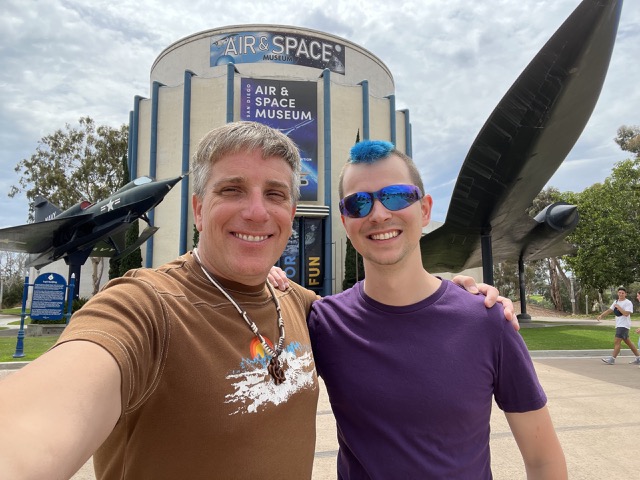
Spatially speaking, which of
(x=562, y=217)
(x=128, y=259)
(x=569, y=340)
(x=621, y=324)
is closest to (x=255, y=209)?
(x=621, y=324)

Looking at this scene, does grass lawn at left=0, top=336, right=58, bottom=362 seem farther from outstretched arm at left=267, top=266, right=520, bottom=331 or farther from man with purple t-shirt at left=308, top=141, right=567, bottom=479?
man with purple t-shirt at left=308, top=141, right=567, bottom=479

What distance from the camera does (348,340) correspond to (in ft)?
5.76

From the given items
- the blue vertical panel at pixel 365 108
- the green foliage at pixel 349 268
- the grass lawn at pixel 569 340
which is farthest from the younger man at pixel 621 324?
the blue vertical panel at pixel 365 108

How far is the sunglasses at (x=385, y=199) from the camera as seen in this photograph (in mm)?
1867

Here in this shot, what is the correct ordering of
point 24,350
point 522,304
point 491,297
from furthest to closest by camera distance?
point 522,304, point 24,350, point 491,297

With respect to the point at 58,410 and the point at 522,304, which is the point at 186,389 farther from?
the point at 522,304

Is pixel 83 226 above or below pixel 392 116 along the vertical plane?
below

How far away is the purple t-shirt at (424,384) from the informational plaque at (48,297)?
13.8m

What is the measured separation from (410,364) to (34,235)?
21.2 meters

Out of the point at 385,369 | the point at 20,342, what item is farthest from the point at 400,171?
the point at 20,342

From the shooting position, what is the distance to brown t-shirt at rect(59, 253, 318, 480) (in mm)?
1152

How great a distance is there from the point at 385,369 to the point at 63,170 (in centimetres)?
3886

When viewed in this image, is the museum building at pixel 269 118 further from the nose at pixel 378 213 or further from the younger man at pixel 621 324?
the nose at pixel 378 213

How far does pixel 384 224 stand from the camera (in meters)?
1.83
